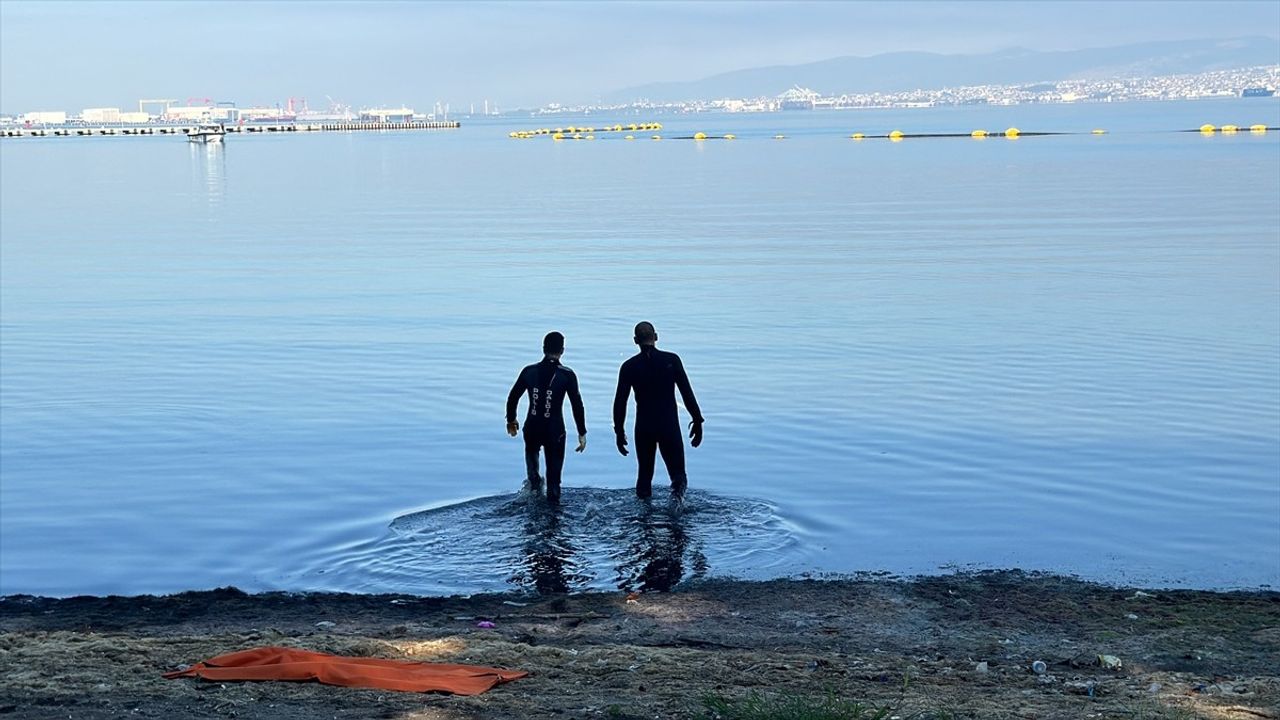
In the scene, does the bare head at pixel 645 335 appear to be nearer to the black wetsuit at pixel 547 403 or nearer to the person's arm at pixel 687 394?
the person's arm at pixel 687 394

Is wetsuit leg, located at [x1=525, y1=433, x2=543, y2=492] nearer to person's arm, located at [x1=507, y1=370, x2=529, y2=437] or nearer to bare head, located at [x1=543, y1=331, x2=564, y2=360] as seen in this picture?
person's arm, located at [x1=507, y1=370, x2=529, y2=437]

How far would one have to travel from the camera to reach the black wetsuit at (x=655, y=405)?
15992 mm

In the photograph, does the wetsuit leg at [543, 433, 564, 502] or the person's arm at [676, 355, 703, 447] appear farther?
the wetsuit leg at [543, 433, 564, 502]

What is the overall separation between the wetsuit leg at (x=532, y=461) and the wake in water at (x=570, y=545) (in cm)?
16

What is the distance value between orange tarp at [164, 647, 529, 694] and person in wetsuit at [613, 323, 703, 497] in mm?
6250

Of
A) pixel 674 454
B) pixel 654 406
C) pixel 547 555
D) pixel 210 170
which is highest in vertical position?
pixel 210 170

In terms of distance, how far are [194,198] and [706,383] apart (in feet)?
187

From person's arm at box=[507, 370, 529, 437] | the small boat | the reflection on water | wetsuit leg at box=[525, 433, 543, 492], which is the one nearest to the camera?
person's arm at box=[507, 370, 529, 437]

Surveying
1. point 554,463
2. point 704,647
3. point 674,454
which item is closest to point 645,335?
point 674,454

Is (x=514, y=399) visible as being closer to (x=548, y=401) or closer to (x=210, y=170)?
(x=548, y=401)

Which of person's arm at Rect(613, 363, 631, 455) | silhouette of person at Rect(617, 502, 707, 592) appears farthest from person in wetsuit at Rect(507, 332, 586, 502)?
silhouette of person at Rect(617, 502, 707, 592)

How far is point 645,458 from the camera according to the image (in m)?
16.2

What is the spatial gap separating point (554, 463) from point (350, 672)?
6.72m

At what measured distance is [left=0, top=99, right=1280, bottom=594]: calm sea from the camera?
15.3 meters
